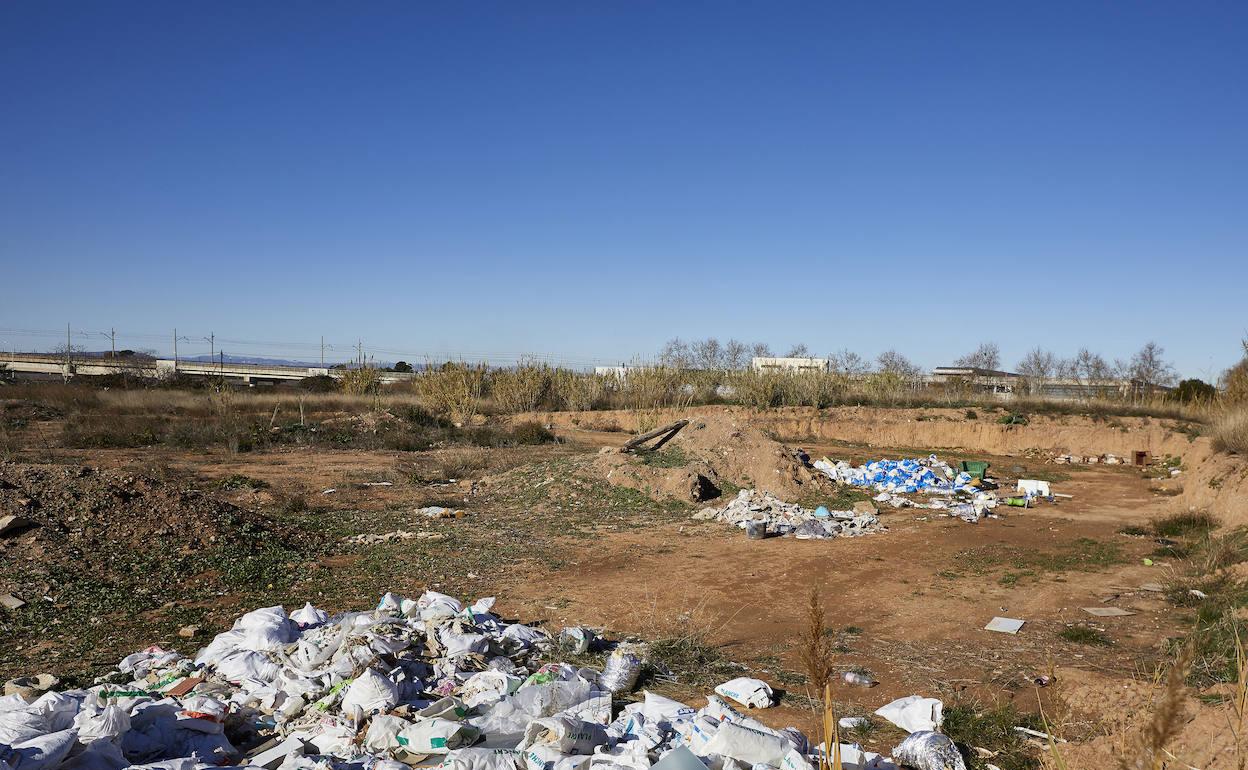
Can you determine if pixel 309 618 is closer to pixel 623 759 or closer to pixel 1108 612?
pixel 623 759

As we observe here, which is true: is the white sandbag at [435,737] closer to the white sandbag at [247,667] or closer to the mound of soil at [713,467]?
the white sandbag at [247,667]

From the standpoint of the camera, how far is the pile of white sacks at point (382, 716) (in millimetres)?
3734

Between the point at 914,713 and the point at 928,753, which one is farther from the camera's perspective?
the point at 914,713

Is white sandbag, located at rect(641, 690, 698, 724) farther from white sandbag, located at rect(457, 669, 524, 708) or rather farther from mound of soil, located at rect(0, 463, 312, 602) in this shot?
mound of soil, located at rect(0, 463, 312, 602)

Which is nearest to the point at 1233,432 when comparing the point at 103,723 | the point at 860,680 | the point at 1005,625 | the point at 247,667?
the point at 1005,625

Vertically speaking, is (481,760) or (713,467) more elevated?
(713,467)

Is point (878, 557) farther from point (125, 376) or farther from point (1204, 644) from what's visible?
point (125, 376)

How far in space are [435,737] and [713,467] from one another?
33.1 feet

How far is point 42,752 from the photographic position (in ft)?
11.3

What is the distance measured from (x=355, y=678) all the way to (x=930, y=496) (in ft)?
38.0

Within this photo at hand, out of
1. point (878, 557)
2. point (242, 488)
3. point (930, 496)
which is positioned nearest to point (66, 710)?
point (878, 557)

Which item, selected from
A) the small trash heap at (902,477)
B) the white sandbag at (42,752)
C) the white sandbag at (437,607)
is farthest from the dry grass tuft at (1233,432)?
the white sandbag at (42,752)

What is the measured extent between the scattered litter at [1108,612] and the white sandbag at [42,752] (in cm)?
785

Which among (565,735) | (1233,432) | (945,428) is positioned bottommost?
(565,735)
